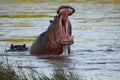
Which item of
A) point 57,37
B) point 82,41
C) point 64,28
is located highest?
point 64,28

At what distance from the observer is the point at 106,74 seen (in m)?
11.9

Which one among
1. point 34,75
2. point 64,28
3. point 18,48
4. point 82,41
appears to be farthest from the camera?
point 82,41

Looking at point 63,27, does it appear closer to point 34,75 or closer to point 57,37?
point 57,37

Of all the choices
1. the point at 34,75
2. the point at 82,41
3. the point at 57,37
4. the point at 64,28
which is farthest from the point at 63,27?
the point at 34,75

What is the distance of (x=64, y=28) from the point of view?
45.6 feet

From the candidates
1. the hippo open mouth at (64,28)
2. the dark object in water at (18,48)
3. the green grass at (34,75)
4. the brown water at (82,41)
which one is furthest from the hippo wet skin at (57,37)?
the green grass at (34,75)

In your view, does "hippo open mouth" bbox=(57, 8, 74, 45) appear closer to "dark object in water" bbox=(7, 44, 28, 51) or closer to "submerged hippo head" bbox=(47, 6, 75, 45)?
"submerged hippo head" bbox=(47, 6, 75, 45)

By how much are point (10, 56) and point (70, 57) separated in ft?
4.89

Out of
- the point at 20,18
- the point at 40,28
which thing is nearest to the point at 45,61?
the point at 40,28

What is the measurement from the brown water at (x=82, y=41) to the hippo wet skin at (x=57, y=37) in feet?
0.82

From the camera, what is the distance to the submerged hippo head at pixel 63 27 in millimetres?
13539

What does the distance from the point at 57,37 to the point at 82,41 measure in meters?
3.99

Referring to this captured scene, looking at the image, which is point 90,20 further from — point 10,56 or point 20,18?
point 10,56

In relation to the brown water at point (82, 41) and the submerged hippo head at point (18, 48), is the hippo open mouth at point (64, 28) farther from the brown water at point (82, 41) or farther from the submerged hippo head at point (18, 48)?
the submerged hippo head at point (18, 48)
